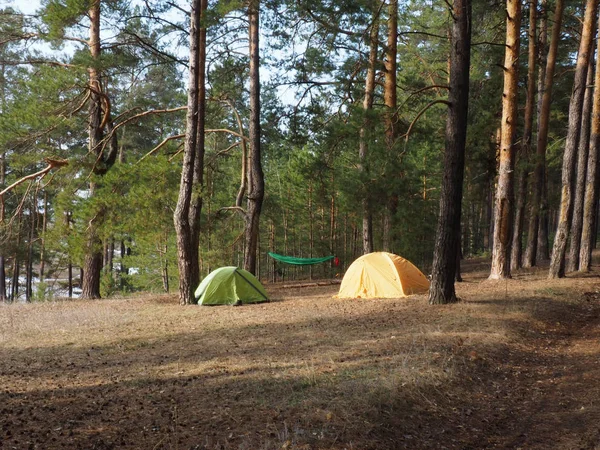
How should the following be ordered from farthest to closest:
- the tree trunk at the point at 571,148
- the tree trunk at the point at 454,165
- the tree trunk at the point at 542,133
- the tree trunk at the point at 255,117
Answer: the tree trunk at the point at 542,133
the tree trunk at the point at 255,117
the tree trunk at the point at 571,148
the tree trunk at the point at 454,165

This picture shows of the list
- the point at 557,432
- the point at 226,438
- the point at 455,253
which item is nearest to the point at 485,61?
the point at 455,253

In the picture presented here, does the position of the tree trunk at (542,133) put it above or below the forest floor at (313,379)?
above

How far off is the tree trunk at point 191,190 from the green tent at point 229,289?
1.15 feet

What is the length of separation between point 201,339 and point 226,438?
11.8 ft

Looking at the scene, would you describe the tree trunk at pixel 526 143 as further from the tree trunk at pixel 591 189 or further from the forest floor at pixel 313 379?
the forest floor at pixel 313 379

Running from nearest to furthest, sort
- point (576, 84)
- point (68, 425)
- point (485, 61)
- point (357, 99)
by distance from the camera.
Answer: point (68, 425) < point (576, 84) < point (357, 99) < point (485, 61)

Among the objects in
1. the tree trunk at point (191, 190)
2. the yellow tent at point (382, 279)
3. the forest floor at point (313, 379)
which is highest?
the tree trunk at point (191, 190)

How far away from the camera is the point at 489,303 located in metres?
8.83

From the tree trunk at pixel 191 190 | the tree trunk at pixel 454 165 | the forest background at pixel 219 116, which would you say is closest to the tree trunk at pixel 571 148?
the forest background at pixel 219 116

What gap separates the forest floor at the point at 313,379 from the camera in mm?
3910

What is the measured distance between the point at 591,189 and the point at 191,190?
30.0 ft

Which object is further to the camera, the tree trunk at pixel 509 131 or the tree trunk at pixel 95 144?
the tree trunk at pixel 95 144

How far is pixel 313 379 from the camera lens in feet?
16.2

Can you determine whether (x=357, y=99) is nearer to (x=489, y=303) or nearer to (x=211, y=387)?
(x=489, y=303)
